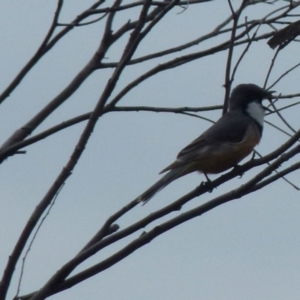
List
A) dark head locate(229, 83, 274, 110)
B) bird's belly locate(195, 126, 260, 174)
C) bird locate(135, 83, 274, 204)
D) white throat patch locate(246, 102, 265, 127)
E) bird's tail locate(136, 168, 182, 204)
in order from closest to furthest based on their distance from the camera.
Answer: bird's tail locate(136, 168, 182, 204), bird locate(135, 83, 274, 204), bird's belly locate(195, 126, 260, 174), white throat patch locate(246, 102, 265, 127), dark head locate(229, 83, 274, 110)

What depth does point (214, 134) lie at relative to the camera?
636 cm

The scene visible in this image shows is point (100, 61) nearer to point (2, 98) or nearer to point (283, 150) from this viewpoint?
point (2, 98)

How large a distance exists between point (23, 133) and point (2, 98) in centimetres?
45

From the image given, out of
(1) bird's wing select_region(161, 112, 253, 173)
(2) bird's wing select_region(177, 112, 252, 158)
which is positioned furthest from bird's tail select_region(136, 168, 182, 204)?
(2) bird's wing select_region(177, 112, 252, 158)

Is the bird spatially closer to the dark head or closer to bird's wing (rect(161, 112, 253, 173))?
bird's wing (rect(161, 112, 253, 173))

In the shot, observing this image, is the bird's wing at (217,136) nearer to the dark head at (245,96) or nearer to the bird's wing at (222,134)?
the bird's wing at (222,134)

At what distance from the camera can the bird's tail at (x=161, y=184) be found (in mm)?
4508

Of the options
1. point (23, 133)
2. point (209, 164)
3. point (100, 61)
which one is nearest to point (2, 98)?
point (23, 133)

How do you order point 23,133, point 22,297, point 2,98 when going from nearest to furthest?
point 22,297, point 2,98, point 23,133

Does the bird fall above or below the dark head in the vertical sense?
below

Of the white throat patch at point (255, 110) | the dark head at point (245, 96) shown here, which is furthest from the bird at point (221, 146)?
the dark head at point (245, 96)

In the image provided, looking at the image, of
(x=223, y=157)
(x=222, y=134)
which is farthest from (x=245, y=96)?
(x=223, y=157)

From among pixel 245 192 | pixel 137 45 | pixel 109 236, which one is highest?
pixel 137 45

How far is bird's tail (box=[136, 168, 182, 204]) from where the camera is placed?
14.8 feet
